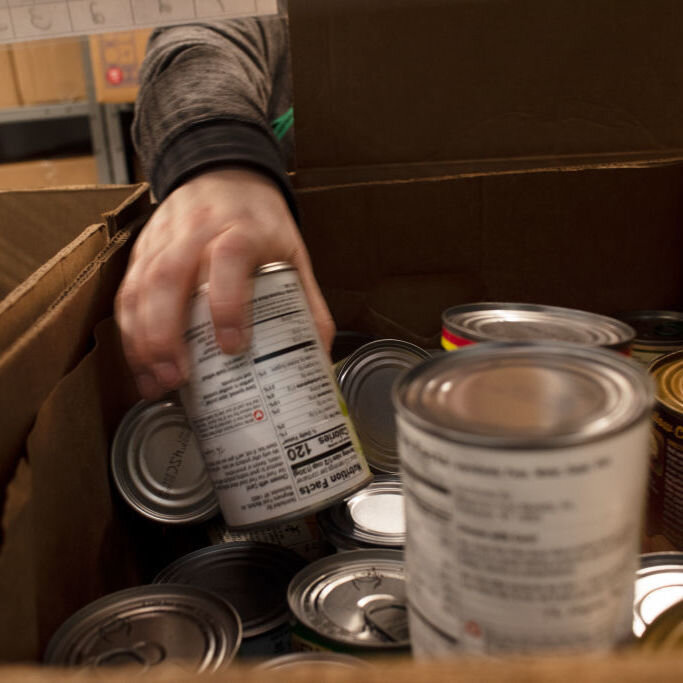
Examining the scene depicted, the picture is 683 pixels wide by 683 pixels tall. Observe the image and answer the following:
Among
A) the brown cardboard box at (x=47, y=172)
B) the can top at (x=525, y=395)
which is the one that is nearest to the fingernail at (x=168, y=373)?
the can top at (x=525, y=395)

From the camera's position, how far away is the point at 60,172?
3.32 meters

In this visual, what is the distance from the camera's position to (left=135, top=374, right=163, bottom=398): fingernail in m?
0.94

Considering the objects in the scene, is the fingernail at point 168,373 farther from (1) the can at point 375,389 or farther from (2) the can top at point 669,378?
(2) the can top at point 669,378

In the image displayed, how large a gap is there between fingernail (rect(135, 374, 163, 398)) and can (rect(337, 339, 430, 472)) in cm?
33

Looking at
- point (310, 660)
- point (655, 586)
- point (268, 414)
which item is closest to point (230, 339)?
point (268, 414)

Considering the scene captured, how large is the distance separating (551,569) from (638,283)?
3.29 feet

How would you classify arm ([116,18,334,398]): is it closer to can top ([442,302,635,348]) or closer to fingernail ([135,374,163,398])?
fingernail ([135,374,163,398])

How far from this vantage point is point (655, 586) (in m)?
0.86

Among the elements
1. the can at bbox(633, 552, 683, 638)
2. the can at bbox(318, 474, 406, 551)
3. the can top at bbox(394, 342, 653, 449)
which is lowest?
the can at bbox(318, 474, 406, 551)

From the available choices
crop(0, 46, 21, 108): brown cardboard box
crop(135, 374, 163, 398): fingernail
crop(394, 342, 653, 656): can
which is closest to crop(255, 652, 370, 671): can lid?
crop(394, 342, 653, 656): can

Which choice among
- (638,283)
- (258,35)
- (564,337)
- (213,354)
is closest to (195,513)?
(213,354)

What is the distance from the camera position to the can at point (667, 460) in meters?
0.97

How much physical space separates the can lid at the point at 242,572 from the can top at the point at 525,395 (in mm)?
435

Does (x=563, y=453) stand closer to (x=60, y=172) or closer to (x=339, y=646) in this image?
(x=339, y=646)
